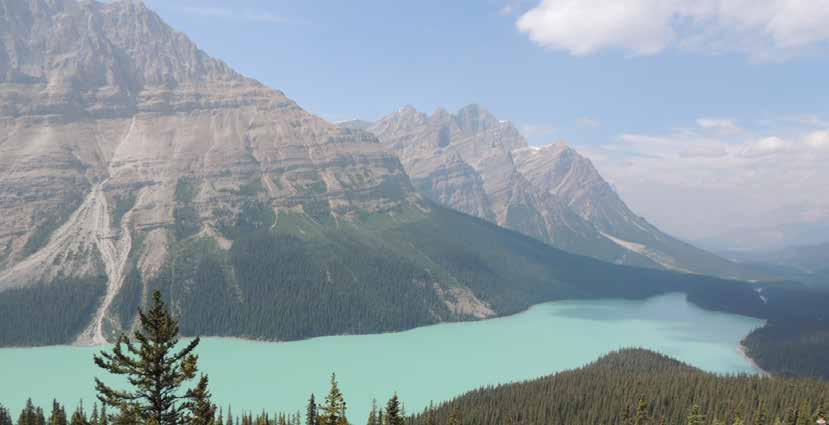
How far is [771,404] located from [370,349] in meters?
115

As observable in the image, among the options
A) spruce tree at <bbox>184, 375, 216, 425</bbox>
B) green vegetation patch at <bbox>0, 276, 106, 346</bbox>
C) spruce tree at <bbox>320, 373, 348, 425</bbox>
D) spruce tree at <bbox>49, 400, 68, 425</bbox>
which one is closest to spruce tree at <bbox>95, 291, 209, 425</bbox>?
spruce tree at <bbox>184, 375, 216, 425</bbox>

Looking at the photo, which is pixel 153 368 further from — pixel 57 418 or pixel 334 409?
pixel 57 418

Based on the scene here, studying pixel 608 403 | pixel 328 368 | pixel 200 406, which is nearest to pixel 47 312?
pixel 328 368

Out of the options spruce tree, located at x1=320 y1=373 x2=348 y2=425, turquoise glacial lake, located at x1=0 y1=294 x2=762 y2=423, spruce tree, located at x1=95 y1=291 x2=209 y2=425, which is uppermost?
spruce tree, located at x1=95 y1=291 x2=209 y2=425

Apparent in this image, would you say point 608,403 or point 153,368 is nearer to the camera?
point 153,368

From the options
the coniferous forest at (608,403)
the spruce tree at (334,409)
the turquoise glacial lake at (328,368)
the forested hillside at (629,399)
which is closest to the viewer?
the spruce tree at (334,409)

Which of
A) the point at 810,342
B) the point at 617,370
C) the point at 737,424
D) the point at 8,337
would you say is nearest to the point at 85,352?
the point at 8,337

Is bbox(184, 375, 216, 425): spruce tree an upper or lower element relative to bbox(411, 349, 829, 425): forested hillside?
upper

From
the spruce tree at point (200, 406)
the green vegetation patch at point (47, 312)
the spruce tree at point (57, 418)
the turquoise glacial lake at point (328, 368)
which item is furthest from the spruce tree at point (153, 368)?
the green vegetation patch at point (47, 312)

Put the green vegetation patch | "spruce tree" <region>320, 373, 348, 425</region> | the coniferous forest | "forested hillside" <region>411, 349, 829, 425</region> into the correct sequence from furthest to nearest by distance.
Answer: the green vegetation patch, "forested hillside" <region>411, 349, 829, 425</region>, the coniferous forest, "spruce tree" <region>320, 373, 348, 425</region>

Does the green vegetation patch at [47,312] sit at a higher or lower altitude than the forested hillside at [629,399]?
higher

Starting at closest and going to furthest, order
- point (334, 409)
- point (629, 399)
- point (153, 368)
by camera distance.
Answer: point (153, 368)
point (334, 409)
point (629, 399)

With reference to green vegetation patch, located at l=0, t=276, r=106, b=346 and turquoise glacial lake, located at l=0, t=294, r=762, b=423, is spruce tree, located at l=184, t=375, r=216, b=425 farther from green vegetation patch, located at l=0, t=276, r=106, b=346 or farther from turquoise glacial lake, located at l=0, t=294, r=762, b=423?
green vegetation patch, located at l=0, t=276, r=106, b=346

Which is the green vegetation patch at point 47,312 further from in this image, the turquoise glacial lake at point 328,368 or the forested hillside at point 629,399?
the forested hillside at point 629,399
